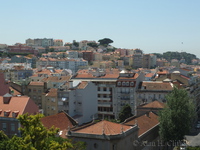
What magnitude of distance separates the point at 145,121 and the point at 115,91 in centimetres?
2661

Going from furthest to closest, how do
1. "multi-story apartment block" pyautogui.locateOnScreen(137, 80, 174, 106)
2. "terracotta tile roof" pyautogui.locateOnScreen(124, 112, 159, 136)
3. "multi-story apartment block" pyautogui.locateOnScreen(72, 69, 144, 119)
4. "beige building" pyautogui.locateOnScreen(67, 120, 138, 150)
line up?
"multi-story apartment block" pyautogui.locateOnScreen(72, 69, 144, 119), "multi-story apartment block" pyautogui.locateOnScreen(137, 80, 174, 106), "terracotta tile roof" pyautogui.locateOnScreen(124, 112, 159, 136), "beige building" pyautogui.locateOnScreen(67, 120, 138, 150)

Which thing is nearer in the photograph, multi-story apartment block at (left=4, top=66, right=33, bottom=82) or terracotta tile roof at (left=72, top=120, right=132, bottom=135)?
terracotta tile roof at (left=72, top=120, right=132, bottom=135)

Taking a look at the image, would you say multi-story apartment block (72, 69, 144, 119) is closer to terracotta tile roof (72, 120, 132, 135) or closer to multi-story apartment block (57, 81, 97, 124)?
multi-story apartment block (57, 81, 97, 124)

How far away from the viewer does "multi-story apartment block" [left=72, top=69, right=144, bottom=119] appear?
2795 inches

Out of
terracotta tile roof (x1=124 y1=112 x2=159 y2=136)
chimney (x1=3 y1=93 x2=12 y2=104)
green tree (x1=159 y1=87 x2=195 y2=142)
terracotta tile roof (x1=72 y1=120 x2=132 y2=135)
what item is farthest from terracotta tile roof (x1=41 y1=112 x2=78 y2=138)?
green tree (x1=159 y1=87 x2=195 y2=142)

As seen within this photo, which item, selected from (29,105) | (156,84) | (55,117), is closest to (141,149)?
(55,117)

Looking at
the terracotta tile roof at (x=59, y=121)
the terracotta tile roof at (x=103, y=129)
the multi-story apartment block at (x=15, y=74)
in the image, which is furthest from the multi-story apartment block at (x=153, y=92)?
the multi-story apartment block at (x=15, y=74)

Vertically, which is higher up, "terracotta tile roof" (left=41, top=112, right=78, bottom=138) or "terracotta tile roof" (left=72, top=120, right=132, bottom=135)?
"terracotta tile roof" (left=72, top=120, right=132, bottom=135)

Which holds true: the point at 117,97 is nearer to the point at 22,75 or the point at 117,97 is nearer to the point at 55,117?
the point at 55,117

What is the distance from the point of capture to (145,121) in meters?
46.7

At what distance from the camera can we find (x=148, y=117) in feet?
161

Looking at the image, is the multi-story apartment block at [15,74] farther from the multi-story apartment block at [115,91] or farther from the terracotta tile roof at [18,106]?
the terracotta tile roof at [18,106]

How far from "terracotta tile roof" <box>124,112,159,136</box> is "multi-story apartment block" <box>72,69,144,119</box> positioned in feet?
66.3

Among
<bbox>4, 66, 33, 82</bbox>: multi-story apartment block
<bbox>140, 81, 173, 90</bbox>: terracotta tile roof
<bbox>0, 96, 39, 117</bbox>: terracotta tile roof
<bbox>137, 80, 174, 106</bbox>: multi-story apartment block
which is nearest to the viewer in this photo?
<bbox>0, 96, 39, 117</bbox>: terracotta tile roof
